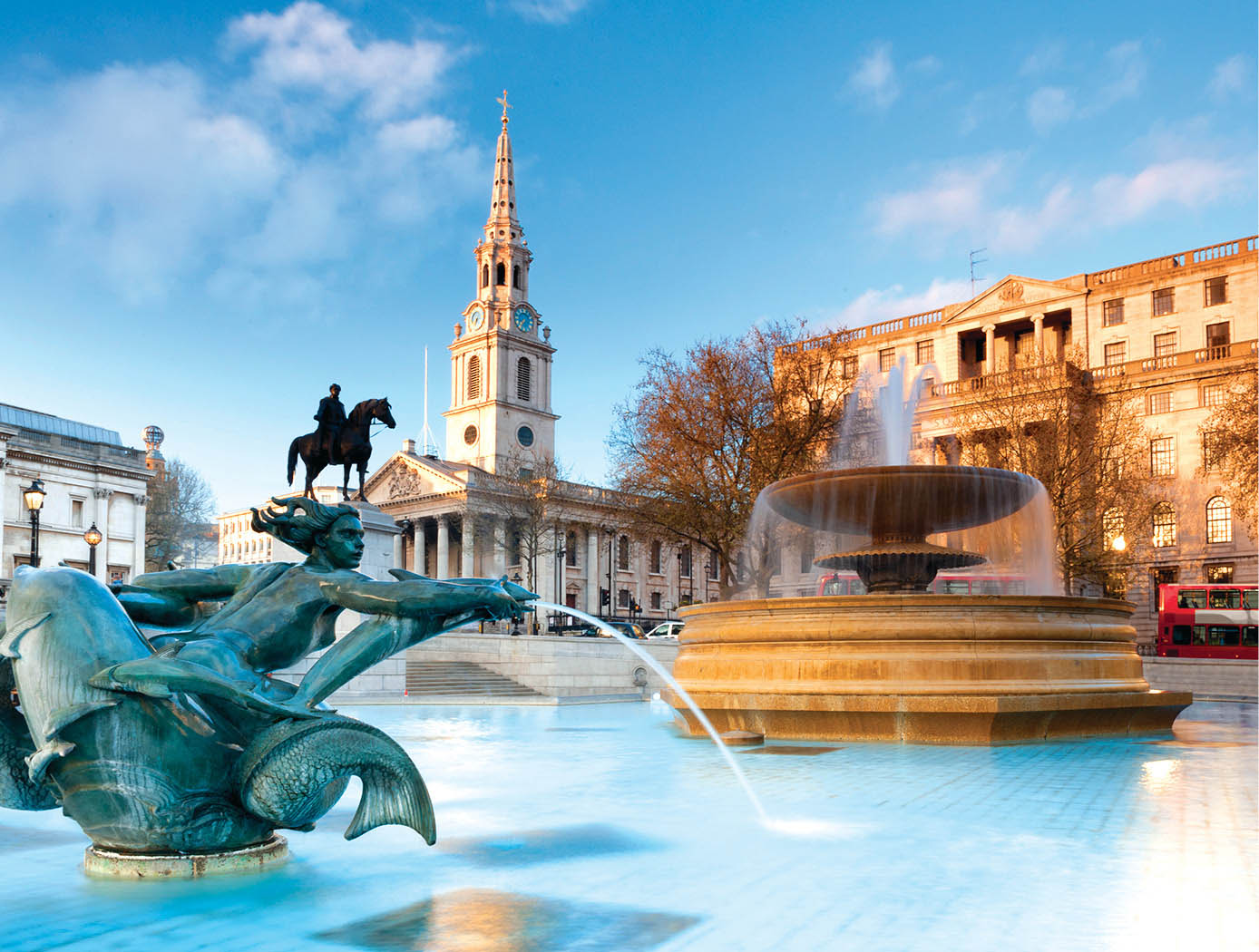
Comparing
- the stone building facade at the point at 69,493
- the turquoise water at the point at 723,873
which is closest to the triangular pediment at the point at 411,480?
the stone building facade at the point at 69,493

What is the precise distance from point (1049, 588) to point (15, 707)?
17056 mm

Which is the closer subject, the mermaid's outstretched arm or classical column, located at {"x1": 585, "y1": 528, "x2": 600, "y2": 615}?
the mermaid's outstretched arm

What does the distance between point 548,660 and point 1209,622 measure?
2027 cm

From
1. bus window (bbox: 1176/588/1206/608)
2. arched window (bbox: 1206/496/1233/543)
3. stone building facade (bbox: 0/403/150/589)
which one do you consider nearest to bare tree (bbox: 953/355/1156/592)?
bus window (bbox: 1176/588/1206/608)

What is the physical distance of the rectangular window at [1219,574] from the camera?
4684cm

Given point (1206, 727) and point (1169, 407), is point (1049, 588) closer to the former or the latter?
point (1206, 727)

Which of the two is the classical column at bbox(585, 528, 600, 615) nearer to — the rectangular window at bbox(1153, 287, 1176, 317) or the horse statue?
the rectangular window at bbox(1153, 287, 1176, 317)

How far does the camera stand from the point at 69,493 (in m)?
60.9

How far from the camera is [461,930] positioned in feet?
12.2

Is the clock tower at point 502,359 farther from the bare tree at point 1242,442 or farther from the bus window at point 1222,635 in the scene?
the bus window at point 1222,635

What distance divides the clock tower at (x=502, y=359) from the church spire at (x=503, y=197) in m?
0.08

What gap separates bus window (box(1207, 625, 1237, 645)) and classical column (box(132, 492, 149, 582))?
55.3m

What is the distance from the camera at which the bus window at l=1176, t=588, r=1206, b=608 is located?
109 feet

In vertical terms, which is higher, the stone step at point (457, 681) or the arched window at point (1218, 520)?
the arched window at point (1218, 520)
